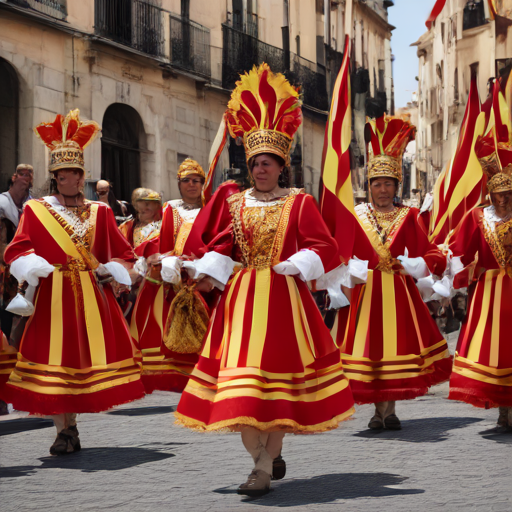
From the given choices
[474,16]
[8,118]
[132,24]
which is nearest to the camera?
[8,118]

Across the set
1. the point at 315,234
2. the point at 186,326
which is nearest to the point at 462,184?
the point at 186,326

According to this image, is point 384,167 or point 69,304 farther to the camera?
point 384,167

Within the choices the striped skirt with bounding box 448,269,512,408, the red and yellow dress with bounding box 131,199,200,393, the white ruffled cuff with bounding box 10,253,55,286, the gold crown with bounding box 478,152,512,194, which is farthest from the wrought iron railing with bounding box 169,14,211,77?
the white ruffled cuff with bounding box 10,253,55,286

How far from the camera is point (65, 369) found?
23.0 feet

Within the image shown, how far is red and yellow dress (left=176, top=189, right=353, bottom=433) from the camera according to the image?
5.70 metres

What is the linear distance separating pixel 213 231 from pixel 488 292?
271cm

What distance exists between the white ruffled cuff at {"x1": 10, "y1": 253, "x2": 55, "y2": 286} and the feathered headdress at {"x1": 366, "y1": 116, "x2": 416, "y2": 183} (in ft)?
9.07

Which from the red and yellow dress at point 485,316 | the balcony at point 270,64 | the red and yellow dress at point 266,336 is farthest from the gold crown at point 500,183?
the balcony at point 270,64

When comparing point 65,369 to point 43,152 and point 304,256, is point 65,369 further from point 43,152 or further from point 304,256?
point 43,152

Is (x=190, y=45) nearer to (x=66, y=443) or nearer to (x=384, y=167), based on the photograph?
(x=384, y=167)

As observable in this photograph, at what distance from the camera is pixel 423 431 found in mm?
7762

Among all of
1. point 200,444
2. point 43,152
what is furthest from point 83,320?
point 43,152

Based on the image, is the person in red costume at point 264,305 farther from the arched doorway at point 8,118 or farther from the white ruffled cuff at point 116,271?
the arched doorway at point 8,118

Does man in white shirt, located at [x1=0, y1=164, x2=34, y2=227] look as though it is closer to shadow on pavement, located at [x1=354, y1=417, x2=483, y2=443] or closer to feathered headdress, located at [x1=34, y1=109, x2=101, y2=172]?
feathered headdress, located at [x1=34, y1=109, x2=101, y2=172]
